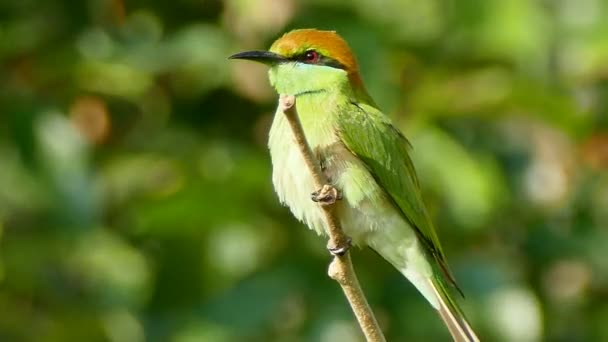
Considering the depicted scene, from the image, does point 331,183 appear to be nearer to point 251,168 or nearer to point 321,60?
point 321,60

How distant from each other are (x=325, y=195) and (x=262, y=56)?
0.98ft

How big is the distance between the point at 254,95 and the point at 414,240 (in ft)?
2.73

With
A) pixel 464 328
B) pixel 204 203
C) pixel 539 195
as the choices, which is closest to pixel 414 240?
pixel 464 328

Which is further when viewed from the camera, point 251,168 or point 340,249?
point 251,168

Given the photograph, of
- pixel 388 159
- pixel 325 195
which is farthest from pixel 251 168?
pixel 325 195

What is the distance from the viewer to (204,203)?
339cm

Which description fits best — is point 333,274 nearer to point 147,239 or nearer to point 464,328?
point 464,328

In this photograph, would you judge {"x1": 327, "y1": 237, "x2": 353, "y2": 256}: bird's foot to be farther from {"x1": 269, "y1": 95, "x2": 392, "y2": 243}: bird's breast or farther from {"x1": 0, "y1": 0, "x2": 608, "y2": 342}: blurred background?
{"x1": 0, "y1": 0, "x2": 608, "y2": 342}: blurred background

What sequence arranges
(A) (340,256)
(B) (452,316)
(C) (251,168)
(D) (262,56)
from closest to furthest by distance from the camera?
(A) (340,256) < (D) (262,56) < (B) (452,316) < (C) (251,168)

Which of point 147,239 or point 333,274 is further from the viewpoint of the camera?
point 147,239

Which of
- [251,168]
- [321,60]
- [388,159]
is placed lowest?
[251,168]

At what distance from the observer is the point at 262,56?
2.62 meters

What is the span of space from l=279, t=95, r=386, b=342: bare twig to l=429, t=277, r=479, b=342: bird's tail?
378 mm

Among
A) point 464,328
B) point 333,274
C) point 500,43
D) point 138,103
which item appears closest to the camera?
point 333,274
